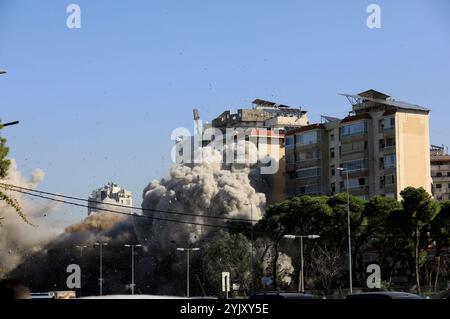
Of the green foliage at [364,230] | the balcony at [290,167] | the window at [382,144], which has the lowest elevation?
the green foliage at [364,230]

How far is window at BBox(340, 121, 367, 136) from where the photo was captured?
9511cm

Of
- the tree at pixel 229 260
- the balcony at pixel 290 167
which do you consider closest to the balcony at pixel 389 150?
the balcony at pixel 290 167

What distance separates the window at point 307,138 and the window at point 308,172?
128 inches

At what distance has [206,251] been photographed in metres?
86.9

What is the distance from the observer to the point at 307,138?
343 feet

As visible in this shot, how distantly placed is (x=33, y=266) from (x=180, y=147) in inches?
1099

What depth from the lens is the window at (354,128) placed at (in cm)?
9511

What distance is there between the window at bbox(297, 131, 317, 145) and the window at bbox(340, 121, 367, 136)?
4.82 meters

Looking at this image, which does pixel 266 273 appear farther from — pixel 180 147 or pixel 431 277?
pixel 180 147

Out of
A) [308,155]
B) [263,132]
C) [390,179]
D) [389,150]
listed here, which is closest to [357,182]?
[390,179]

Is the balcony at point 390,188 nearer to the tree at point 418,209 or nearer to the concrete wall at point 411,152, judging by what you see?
the concrete wall at point 411,152

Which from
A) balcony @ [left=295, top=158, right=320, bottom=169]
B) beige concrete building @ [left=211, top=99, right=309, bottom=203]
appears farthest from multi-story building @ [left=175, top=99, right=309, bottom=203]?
balcony @ [left=295, top=158, right=320, bottom=169]

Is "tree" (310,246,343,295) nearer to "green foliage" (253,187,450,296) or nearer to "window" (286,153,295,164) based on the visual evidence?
"green foliage" (253,187,450,296)

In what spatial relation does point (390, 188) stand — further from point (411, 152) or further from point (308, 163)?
point (308, 163)
